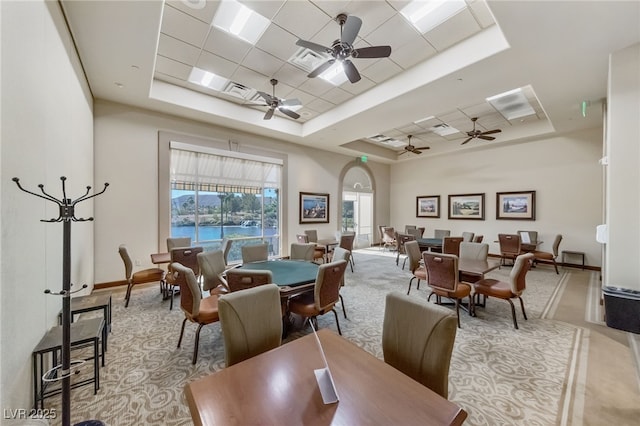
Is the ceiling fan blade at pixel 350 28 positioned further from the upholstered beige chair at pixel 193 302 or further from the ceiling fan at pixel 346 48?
the upholstered beige chair at pixel 193 302

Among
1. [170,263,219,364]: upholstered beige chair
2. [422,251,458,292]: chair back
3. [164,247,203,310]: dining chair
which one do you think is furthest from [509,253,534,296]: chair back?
[164,247,203,310]: dining chair

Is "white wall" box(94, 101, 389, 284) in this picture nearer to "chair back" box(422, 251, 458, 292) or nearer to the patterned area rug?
the patterned area rug

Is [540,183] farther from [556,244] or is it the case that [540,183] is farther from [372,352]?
[372,352]

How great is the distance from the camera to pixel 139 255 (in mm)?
5125

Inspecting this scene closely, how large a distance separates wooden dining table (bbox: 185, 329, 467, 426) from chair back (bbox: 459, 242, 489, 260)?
145 inches

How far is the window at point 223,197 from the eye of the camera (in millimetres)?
5746

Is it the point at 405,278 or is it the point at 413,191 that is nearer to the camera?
the point at 405,278

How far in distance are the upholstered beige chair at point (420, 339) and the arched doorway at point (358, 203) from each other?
7.57 meters

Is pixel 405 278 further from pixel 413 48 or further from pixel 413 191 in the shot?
pixel 413 191

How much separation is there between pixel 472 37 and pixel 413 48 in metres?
0.77

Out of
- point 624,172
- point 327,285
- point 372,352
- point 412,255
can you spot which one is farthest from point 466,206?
point 327,285

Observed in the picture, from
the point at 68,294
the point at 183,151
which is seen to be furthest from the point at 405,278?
the point at 183,151

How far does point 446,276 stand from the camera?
333cm

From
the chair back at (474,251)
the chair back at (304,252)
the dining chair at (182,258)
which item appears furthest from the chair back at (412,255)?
the dining chair at (182,258)
